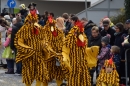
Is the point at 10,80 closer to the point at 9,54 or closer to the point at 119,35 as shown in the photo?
the point at 9,54

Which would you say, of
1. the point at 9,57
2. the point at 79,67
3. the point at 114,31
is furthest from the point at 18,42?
the point at 9,57

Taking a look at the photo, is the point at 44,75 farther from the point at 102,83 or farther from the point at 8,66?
the point at 8,66

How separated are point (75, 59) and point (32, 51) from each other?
1562 millimetres

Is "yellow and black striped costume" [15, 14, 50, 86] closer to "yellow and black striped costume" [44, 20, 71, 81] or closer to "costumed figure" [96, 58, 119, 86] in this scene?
"yellow and black striped costume" [44, 20, 71, 81]

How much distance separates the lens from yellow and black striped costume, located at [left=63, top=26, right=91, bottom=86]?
8.98 m

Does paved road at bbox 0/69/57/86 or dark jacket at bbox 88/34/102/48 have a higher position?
dark jacket at bbox 88/34/102/48

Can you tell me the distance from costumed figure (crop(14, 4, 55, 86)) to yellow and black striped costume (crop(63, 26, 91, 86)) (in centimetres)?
142

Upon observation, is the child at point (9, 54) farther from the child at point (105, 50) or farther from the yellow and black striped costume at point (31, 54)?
the child at point (105, 50)

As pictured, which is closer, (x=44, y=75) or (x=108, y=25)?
(x=44, y=75)

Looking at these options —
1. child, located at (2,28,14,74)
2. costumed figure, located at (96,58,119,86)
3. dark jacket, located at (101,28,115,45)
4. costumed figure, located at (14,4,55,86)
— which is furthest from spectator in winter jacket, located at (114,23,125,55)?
child, located at (2,28,14,74)

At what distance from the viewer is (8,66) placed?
13.9 m

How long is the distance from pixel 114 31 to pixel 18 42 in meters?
2.72

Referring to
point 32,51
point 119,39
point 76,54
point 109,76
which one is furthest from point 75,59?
point 119,39

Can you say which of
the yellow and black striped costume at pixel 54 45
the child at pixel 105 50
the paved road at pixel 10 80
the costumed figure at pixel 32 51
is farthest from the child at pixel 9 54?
the child at pixel 105 50
